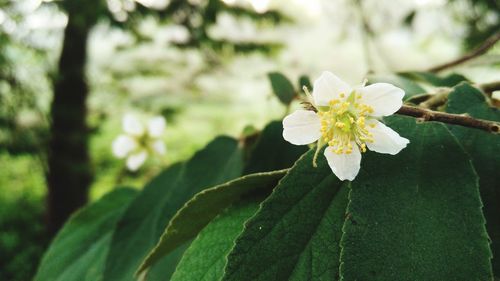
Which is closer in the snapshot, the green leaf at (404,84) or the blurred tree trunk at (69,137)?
the green leaf at (404,84)

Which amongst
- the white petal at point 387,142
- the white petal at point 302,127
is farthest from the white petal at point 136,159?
the white petal at point 387,142

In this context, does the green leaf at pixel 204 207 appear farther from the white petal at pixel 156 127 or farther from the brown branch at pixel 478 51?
the white petal at pixel 156 127

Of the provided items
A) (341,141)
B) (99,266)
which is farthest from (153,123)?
(341,141)

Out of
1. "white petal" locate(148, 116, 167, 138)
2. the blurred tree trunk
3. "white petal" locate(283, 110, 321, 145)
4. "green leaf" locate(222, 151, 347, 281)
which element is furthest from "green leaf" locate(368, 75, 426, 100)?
the blurred tree trunk

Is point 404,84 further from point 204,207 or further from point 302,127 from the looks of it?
point 204,207

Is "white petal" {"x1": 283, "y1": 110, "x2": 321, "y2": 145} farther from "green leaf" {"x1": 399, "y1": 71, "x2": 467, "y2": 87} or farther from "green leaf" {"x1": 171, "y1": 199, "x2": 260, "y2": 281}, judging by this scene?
"green leaf" {"x1": 399, "y1": 71, "x2": 467, "y2": 87}
